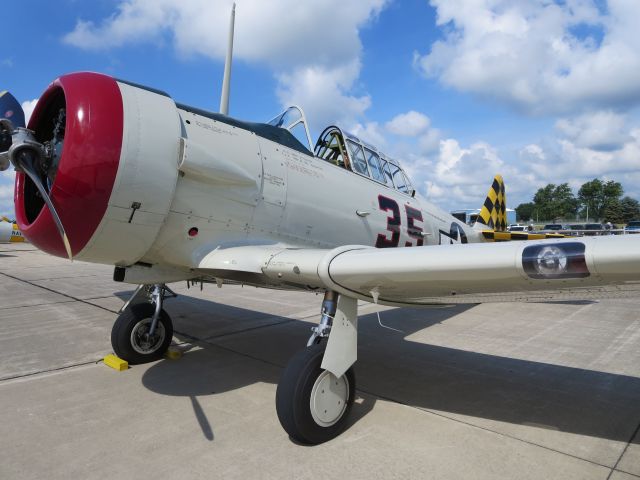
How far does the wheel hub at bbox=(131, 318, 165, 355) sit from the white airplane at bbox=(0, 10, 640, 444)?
94cm

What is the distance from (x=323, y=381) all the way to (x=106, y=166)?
6.41 ft

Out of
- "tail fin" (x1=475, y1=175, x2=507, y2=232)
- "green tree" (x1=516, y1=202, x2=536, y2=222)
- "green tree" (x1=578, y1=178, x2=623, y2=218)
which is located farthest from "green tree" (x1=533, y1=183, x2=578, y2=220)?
"tail fin" (x1=475, y1=175, x2=507, y2=232)

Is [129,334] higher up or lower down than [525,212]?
lower down

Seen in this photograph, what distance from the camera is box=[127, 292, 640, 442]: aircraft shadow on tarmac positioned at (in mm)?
3217

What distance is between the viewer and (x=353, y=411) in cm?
328

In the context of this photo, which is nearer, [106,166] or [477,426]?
[106,166]

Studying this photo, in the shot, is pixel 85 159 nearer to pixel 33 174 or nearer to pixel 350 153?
pixel 33 174

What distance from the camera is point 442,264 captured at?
243 centimetres

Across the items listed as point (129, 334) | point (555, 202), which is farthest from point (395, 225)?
point (555, 202)

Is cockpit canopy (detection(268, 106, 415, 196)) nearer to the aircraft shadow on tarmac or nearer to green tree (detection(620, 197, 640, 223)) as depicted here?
the aircraft shadow on tarmac

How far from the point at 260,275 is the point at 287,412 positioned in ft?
3.45

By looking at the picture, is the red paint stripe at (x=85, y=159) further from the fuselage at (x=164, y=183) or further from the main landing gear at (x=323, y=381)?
the main landing gear at (x=323, y=381)

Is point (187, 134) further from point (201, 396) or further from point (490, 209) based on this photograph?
point (490, 209)

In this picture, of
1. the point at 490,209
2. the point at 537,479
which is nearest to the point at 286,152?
the point at 537,479
